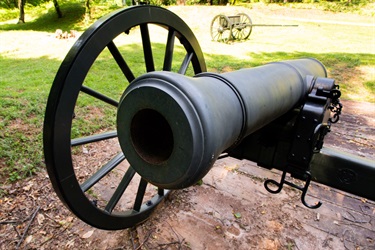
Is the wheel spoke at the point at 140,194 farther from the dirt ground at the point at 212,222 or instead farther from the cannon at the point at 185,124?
the dirt ground at the point at 212,222

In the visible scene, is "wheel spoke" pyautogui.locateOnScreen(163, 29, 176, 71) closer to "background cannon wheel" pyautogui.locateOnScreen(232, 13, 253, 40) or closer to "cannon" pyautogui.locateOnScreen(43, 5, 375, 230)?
"cannon" pyautogui.locateOnScreen(43, 5, 375, 230)

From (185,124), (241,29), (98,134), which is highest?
(185,124)

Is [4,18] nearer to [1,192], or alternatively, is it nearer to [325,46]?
[325,46]

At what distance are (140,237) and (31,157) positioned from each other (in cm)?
159

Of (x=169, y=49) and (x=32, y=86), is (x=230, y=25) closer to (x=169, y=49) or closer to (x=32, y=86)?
(x=32, y=86)

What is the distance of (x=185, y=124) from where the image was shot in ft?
2.78

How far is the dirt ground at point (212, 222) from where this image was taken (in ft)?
7.14

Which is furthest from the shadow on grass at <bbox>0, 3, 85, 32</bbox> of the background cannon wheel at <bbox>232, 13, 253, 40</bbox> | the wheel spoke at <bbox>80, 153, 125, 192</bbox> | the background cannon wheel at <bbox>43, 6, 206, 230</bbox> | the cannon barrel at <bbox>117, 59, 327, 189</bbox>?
the cannon barrel at <bbox>117, 59, 327, 189</bbox>

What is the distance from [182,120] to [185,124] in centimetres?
1

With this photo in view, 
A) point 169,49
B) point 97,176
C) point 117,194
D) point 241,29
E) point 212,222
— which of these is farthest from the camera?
point 241,29

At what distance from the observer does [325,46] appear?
37.4 ft

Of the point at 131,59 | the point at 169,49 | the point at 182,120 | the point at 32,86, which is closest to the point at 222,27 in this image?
the point at 131,59

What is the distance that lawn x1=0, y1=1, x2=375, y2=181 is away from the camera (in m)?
3.30

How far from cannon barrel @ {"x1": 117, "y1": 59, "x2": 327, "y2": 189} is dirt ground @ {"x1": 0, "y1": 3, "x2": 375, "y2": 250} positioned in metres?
1.33
